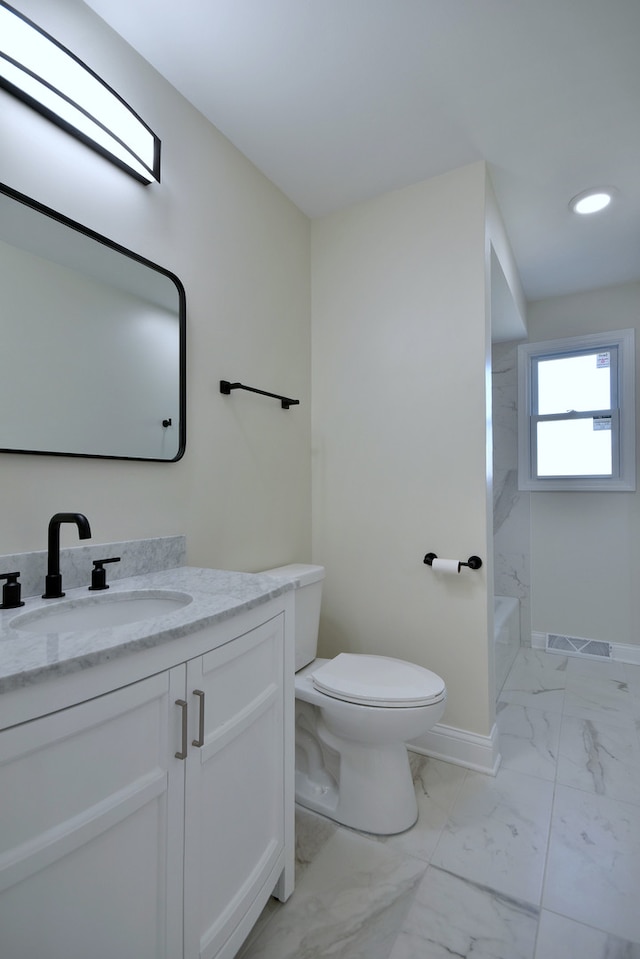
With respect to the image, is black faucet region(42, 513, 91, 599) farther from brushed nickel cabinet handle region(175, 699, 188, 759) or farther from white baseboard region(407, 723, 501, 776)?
white baseboard region(407, 723, 501, 776)

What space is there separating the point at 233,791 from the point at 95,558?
2.19ft

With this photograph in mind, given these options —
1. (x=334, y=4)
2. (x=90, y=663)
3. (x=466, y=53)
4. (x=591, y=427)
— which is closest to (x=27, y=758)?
(x=90, y=663)

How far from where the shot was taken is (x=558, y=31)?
138 cm

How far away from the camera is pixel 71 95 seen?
1.18 metres

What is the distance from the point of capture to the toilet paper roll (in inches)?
73.9

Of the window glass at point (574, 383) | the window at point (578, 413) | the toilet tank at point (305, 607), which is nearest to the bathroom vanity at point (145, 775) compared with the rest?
the toilet tank at point (305, 607)

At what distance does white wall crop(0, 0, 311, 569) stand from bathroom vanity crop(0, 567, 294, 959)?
0.31 m

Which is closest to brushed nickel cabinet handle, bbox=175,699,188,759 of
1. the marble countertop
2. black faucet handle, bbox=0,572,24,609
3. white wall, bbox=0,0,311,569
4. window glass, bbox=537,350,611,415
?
the marble countertop

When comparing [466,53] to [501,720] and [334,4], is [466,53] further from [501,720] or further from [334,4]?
[501,720]

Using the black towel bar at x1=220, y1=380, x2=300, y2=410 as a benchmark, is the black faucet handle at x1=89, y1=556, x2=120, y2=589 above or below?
below

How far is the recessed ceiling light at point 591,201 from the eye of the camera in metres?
2.10

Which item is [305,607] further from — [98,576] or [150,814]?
[150,814]

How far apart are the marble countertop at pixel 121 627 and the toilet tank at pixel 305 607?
1.64ft

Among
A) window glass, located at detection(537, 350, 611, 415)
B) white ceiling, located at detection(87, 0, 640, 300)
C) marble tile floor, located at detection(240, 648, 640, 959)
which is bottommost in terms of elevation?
marble tile floor, located at detection(240, 648, 640, 959)
